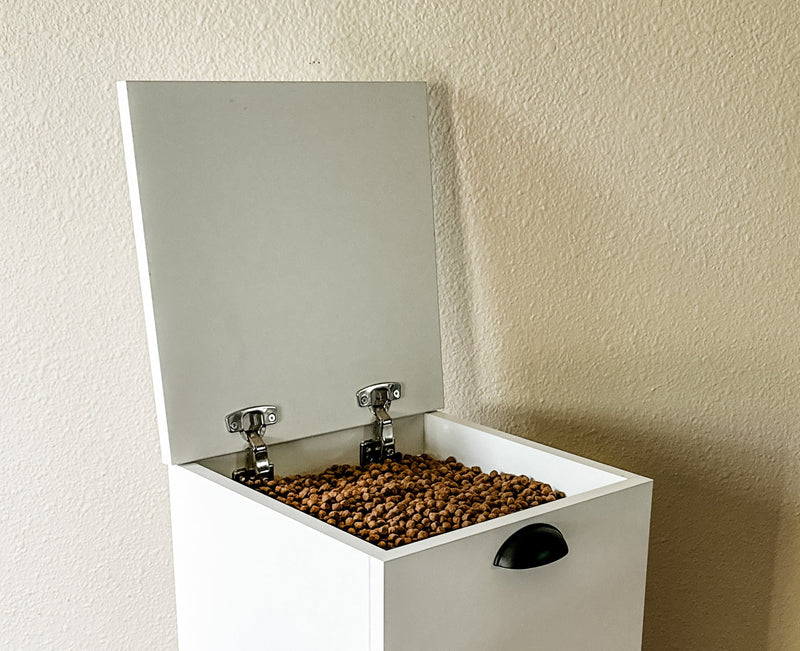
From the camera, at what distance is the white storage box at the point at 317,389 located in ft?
2.96

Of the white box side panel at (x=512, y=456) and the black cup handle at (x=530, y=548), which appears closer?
the black cup handle at (x=530, y=548)

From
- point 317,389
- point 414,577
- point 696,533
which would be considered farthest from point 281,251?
point 696,533

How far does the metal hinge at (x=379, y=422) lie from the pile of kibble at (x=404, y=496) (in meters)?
0.03

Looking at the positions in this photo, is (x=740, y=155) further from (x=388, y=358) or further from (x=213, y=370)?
(x=213, y=370)

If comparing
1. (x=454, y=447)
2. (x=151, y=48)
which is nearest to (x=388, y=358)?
(x=454, y=447)

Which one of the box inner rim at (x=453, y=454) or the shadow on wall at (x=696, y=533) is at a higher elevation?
the box inner rim at (x=453, y=454)

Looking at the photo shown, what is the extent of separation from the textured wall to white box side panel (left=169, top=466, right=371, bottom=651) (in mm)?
239

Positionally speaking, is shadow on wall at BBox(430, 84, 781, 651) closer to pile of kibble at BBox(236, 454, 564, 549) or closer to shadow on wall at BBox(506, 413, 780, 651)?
shadow on wall at BBox(506, 413, 780, 651)

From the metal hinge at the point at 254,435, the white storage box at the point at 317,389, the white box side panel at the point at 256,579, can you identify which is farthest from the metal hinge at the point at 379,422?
the white box side panel at the point at 256,579

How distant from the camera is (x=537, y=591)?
3.10 feet

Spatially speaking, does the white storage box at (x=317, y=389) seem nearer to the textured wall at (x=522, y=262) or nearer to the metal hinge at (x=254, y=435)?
the metal hinge at (x=254, y=435)

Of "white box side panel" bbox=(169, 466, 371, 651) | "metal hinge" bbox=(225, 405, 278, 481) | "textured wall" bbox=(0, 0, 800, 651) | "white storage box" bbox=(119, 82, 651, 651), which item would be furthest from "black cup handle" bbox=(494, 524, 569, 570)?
"textured wall" bbox=(0, 0, 800, 651)

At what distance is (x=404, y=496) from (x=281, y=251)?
328 mm

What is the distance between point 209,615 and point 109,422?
329mm
